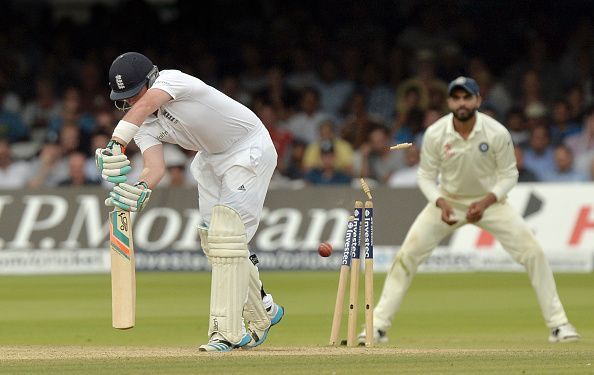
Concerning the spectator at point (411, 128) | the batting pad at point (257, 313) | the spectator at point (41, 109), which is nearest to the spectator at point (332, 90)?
the spectator at point (411, 128)

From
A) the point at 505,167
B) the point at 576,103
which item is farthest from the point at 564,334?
the point at 576,103

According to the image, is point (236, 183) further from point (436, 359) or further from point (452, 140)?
point (452, 140)

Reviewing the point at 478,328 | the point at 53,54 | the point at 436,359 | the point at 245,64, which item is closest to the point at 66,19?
the point at 53,54

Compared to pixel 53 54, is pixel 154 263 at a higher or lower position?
lower

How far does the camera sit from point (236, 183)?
23.2 ft

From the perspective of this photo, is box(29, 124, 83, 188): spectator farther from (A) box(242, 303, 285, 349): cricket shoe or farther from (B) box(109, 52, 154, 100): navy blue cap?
(B) box(109, 52, 154, 100): navy blue cap

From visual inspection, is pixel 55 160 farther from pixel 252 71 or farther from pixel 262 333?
pixel 262 333

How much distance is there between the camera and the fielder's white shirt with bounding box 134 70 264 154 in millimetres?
6934

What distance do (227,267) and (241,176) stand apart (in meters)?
0.48

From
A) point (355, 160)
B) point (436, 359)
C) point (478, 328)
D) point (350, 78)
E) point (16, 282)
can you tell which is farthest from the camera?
point (350, 78)

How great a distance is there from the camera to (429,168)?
8867mm

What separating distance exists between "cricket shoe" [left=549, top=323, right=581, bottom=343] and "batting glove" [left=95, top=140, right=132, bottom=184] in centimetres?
324

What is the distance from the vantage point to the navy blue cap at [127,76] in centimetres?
691

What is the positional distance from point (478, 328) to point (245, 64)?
9.07 metres
